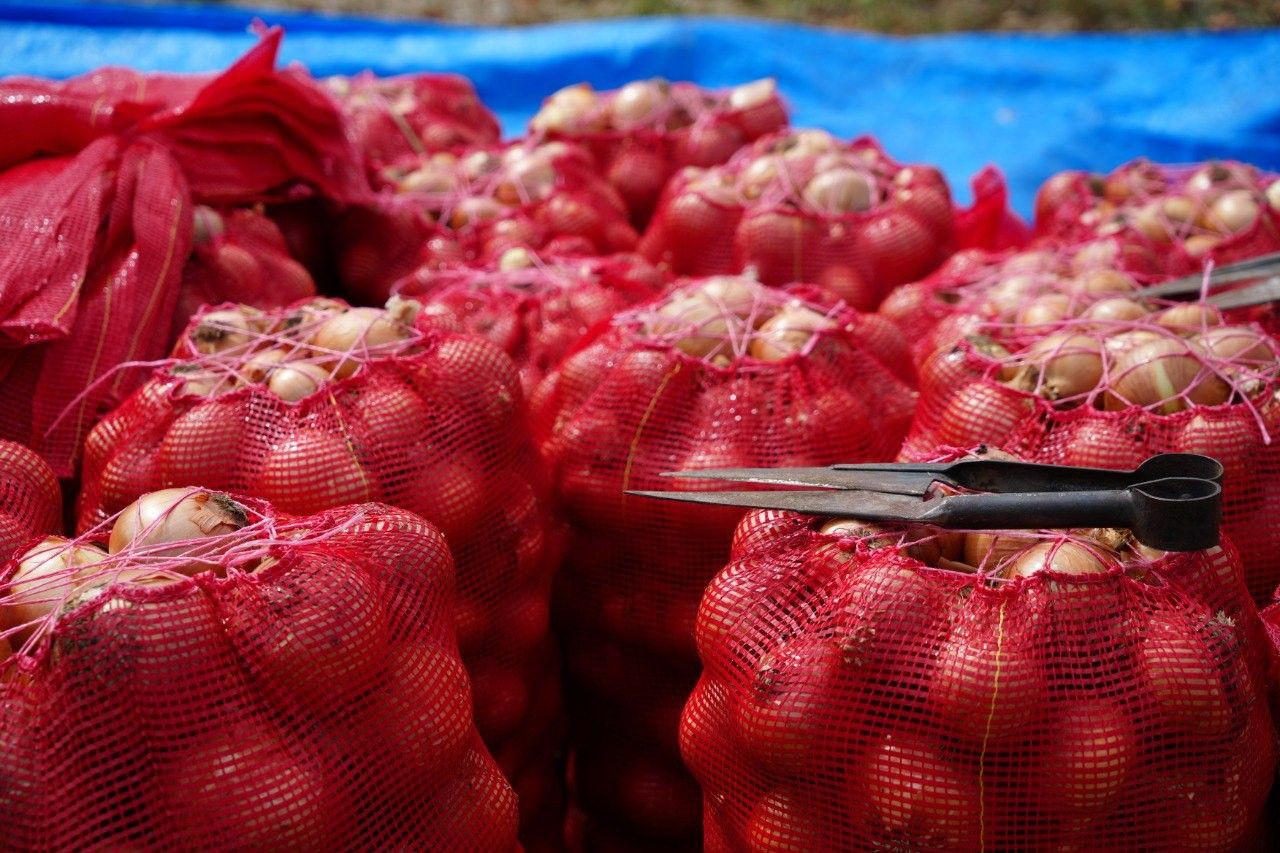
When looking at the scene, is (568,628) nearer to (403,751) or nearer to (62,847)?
(403,751)

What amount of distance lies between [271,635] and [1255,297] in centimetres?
167

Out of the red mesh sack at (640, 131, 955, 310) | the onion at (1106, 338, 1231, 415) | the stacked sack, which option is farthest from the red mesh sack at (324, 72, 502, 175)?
the stacked sack

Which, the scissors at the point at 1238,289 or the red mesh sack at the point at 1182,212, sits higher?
the scissors at the point at 1238,289

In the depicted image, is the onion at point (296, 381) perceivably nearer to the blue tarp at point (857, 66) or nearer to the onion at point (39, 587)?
the onion at point (39, 587)

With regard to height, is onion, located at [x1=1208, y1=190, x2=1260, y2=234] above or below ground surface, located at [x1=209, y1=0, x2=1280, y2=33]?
above

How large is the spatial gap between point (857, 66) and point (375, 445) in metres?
3.89

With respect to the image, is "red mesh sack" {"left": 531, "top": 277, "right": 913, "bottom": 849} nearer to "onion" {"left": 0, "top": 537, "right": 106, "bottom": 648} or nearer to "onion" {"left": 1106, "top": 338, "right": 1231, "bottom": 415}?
"onion" {"left": 1106, "top": 338, "right": 1231, "bottom": 415}

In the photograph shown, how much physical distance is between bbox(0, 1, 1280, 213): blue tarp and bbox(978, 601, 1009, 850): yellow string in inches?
131

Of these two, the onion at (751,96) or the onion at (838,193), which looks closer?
the onion at (838,193)

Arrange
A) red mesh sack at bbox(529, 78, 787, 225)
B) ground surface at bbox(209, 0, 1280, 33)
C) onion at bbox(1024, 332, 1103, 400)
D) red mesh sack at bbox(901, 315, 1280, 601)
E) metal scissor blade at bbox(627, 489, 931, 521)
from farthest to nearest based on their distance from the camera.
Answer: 1. ground surface at bbox(209, 0, 1280, 33)
2. red mesh sack at bbox(529, 78, 787, 225)
3. onion at bbox(1024, 332, 1103, 400)
4. red mesh sack at bbox(901, 315, 1280, 601)
5. metal scissor blade at bbox(627, 489, 931, 521)

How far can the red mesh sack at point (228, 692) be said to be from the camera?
1154 mm

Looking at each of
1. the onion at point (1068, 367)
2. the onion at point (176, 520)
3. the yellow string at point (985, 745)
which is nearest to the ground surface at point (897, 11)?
the onion at point (1068, 367)

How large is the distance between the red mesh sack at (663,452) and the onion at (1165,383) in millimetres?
402

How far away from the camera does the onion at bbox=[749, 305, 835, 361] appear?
190cm
